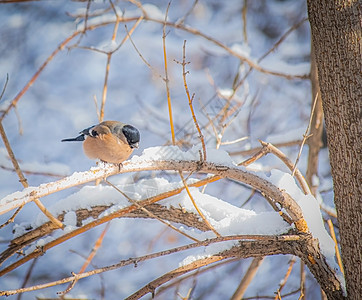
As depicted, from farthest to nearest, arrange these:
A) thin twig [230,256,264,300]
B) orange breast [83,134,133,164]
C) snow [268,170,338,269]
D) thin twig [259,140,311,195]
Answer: thin twig [230,256,264,300] < orange breast [83,134,133,164] < thin twig [259,140,311,195] < snow [268,170,338,269]

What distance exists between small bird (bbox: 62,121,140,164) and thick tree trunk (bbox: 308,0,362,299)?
948mm

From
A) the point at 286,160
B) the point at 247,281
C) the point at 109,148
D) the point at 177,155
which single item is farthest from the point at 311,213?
the point at 109,148

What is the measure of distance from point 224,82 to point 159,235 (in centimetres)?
167

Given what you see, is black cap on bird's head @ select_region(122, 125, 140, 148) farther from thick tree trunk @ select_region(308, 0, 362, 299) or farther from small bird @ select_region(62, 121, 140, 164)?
thick tree trunk @ select_region(308, 0, 362, 299)

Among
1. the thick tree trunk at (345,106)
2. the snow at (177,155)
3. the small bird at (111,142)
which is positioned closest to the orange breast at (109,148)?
the small bird at (111,142)

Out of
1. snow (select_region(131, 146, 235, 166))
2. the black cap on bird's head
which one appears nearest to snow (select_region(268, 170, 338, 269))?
snow (select_region(131, 146, 235, 166))

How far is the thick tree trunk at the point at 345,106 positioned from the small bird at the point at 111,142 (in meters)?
0.95

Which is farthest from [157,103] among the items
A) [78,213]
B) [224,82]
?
[78,213]

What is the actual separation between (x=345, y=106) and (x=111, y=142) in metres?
1.06

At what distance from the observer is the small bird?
1908mm

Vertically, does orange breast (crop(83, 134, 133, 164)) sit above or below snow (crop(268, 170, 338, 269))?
above

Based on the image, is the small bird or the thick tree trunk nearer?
the thick tree trunk

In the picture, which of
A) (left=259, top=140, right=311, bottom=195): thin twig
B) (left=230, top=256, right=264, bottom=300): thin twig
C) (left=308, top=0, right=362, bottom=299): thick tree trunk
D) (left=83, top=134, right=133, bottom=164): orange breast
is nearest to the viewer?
(left=308, top=0, right=362, bottom=299): thick tree trunk

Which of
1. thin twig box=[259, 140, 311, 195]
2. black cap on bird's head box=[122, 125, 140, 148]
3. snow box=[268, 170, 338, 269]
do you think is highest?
black cap on bird's head box=[122, 125, 140, 148]
